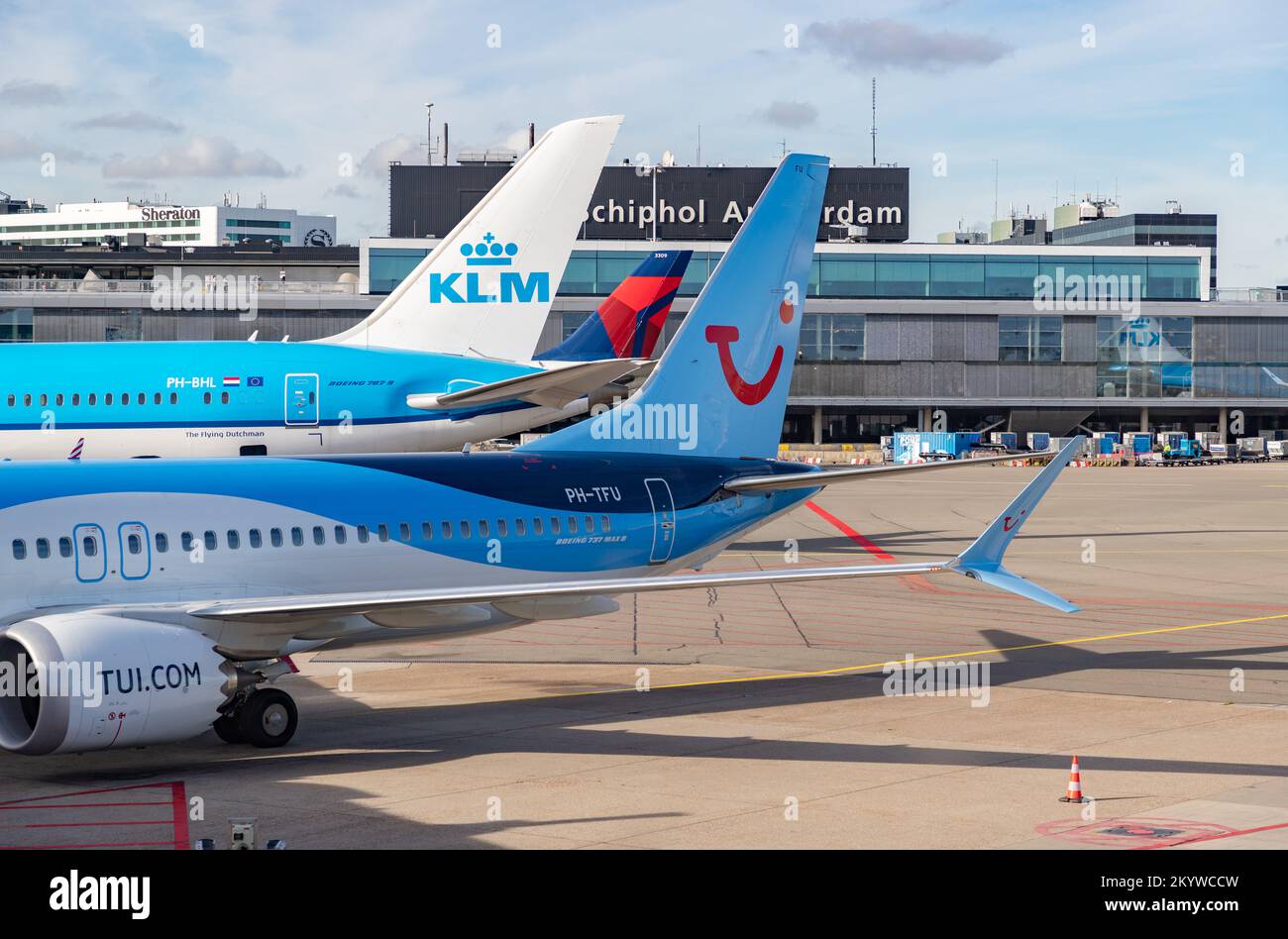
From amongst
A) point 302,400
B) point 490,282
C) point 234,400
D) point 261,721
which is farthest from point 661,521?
point 234,400

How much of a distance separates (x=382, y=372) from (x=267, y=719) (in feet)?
71.1

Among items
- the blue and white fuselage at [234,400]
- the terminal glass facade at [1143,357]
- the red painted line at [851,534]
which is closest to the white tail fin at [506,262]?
the blue and white fuselage at [234,400]

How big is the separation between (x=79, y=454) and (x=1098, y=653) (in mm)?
27402

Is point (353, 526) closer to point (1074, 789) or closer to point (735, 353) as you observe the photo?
point (735, 353)

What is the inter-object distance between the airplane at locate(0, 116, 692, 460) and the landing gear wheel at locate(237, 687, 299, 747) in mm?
18798

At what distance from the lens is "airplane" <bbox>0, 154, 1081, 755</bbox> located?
784 inches

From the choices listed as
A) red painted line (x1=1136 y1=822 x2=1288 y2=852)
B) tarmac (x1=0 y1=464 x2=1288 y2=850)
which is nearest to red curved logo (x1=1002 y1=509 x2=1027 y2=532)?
tarmac (x1=0 y1=464 x2=1288 y2=850)

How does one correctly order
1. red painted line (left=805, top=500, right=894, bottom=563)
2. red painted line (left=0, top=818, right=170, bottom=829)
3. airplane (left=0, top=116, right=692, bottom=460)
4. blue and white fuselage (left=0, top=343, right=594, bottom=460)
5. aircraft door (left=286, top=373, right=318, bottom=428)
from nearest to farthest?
1. red painted line (left=0, top=818, right=170, bottom=829)
2. blue and white fuselage (left=0, top=343, right=594, bottom=460)
3. airplane (left=0, top=116, right=692, bottom=460)
4. aircraft door (left=286, top=373, right=318, bottom=428)
5. red painted line (left=805, top=500, right=894, bottom=563)

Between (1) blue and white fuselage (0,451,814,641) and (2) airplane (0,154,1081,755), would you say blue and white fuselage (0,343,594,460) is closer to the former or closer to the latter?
(2) airplane (0,154,1081,755)

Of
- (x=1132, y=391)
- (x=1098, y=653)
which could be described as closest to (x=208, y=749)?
(x=1098, y=653)

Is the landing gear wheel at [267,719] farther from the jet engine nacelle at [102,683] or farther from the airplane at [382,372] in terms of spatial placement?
the airplane at [382,372]

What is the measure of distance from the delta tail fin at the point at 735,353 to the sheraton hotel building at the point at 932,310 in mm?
82776

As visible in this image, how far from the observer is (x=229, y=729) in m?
22.3
